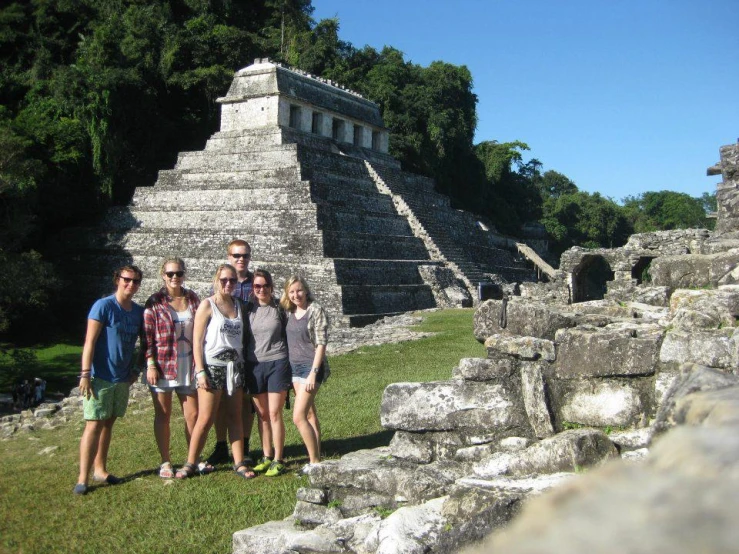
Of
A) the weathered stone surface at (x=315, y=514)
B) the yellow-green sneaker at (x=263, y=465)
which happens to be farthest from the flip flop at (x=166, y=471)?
the weathered stone surface at (x=315, y=514)

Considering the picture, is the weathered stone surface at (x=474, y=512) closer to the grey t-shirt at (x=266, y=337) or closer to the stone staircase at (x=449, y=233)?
the grey t-shirt at (x=266, y=337)

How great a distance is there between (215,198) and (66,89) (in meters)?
8.10

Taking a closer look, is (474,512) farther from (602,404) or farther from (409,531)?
(602,404)

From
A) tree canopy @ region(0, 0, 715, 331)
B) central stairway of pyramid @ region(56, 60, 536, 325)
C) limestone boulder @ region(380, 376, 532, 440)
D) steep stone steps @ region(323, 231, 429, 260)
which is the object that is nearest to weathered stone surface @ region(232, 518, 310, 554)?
limestone boulder @ region(380, 376, 532, 440)

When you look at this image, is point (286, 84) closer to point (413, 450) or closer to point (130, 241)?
point (130, 241)

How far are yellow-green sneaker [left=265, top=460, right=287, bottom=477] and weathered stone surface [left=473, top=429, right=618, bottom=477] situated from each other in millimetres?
2233

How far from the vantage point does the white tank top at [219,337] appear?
5508mm

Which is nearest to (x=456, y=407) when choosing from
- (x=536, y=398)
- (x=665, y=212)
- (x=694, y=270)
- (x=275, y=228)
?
(x=536, y=398)

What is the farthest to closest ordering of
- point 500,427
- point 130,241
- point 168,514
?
point 130,241
point 168,514
point 500,427

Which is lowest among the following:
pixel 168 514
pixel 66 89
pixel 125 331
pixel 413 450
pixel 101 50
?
pixel 168 514

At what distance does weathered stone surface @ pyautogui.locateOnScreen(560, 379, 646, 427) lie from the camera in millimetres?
3939

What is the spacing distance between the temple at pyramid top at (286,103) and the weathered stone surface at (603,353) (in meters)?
24.6

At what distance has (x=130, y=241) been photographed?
24.7 metres

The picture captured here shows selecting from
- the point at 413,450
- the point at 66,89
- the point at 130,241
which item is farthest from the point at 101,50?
the point at 413,450
